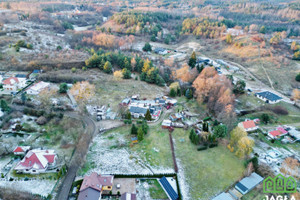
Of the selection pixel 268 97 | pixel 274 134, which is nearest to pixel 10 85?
pixel 274 134

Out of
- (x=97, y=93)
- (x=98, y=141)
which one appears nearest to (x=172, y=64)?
(x=97, y=93)

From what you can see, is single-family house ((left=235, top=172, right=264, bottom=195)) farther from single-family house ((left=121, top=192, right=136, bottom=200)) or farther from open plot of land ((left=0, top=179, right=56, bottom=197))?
open plot of land ((left=0, top=179, right=56, bottom=197))

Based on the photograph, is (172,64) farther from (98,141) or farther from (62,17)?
(62,17)

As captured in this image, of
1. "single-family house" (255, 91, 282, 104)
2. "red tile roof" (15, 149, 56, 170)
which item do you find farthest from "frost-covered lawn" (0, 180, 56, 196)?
"single-family house" (255, 91, 282, 104)

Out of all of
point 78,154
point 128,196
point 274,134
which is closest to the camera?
point 128,196

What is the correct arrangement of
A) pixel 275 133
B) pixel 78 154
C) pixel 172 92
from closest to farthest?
pixel 78 154 < pixel 275 133 < pixel 172 92

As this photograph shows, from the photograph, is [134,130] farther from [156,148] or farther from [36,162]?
[36,162]

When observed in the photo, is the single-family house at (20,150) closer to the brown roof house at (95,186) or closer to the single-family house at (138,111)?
the brown roof house at (95,186)
